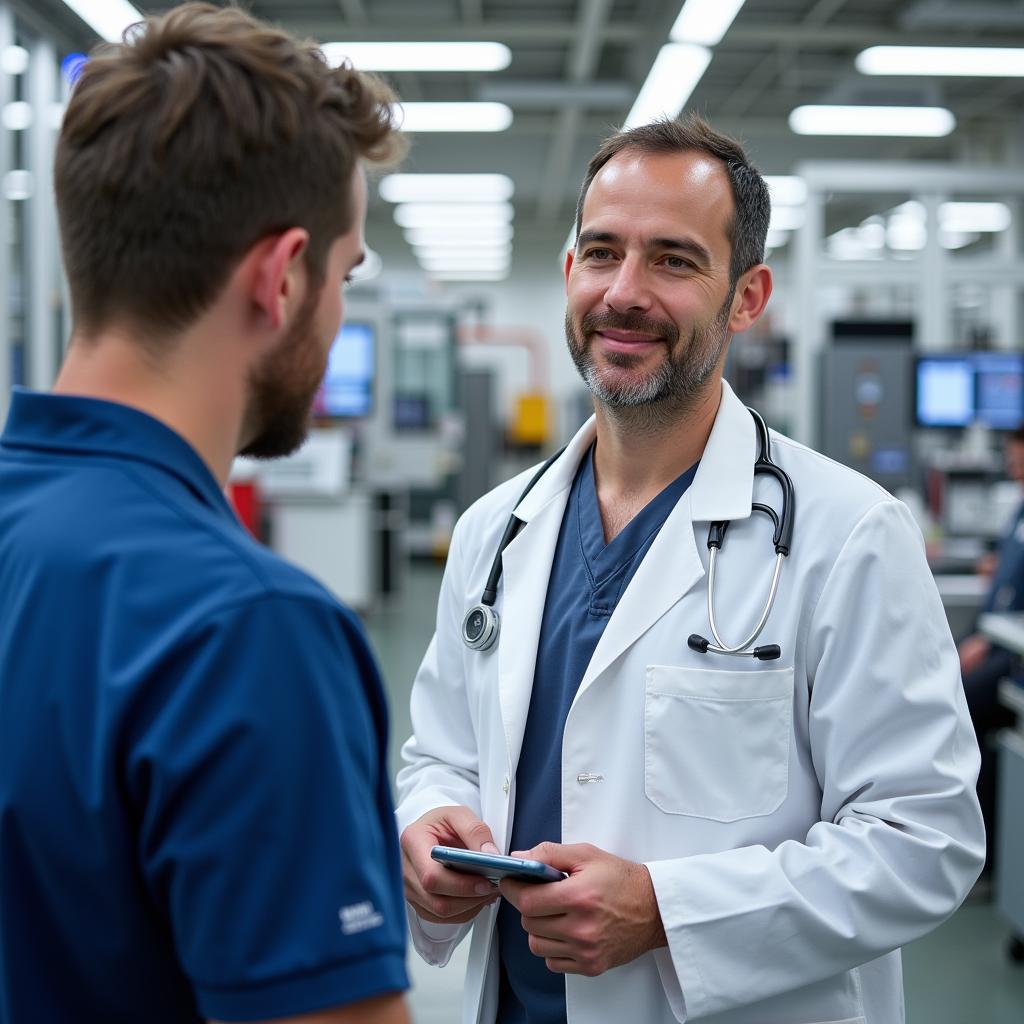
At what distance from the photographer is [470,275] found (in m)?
17.2

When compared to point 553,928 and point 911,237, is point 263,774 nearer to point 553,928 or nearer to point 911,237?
point 553,928

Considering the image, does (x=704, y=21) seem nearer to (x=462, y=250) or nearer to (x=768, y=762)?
(x=768, y=762)

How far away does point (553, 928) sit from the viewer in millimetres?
1165

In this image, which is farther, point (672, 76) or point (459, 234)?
point (459, 234)

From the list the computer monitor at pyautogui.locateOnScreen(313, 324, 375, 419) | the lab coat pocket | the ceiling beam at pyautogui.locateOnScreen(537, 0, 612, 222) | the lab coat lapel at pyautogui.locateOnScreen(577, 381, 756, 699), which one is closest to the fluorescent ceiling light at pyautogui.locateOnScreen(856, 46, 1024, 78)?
the ceiling beam at pyautogui.locateOnScreen(537, 0, 612, 222)

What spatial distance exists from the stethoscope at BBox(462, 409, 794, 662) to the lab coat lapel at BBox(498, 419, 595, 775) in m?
0.02

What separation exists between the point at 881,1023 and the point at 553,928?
440mm

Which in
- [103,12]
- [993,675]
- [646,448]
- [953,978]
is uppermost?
[103,12]

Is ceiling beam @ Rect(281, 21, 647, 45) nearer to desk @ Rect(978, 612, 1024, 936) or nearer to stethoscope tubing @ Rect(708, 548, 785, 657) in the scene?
desk @ Rect(978, 612, 1024, 936)

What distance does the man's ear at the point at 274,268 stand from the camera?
729mm

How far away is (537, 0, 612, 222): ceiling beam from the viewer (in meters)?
7.57

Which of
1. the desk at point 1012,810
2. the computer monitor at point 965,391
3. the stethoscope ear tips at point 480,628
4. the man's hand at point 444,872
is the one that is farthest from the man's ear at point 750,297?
the computer monitor at point 965,391

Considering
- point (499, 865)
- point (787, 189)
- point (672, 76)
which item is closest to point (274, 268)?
point (499, 865)

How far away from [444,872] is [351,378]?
703 cm
